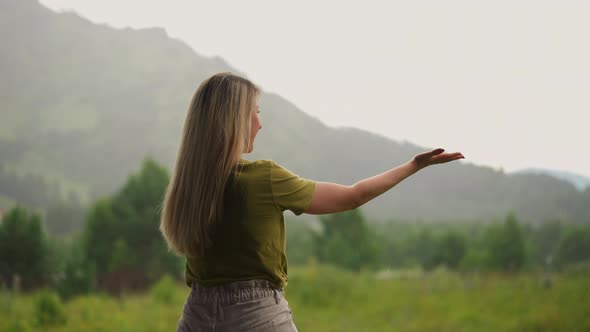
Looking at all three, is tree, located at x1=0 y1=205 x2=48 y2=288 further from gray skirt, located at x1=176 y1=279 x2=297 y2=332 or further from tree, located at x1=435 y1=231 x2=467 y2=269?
gray skirt, located at x1=176 y1=279 x2=297 y2=332

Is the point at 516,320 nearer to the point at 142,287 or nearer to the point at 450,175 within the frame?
the point at 142,287

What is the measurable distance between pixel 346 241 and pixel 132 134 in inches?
669

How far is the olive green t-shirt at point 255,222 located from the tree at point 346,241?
13414 millimetres

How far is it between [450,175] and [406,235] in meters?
2.81

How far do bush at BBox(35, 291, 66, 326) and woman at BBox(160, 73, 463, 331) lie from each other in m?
7.86

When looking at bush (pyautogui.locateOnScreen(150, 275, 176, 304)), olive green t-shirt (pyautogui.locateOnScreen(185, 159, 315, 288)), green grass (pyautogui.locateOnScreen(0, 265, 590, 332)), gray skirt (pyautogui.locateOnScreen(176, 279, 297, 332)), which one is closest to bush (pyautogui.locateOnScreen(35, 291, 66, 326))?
green grass (pyautogui.locateOnScreen(0, 265, 590, 332))

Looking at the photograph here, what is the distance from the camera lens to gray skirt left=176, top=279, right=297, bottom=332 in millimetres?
1672

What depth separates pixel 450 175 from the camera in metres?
20.2

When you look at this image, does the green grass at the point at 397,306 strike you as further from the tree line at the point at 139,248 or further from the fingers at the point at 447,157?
the fingers at the point at 447,157

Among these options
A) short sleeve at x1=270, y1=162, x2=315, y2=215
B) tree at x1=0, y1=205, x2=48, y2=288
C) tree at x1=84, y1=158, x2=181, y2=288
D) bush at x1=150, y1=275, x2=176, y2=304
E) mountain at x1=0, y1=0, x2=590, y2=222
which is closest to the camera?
short sleeve at x1=270, y1=162, x2=315, y2=215

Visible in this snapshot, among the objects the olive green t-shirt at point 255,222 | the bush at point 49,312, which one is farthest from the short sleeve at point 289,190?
the bush at point 49,312

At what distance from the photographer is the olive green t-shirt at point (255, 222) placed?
161 centimetres

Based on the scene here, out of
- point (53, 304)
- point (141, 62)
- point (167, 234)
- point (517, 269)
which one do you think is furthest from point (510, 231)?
point (141, 62)

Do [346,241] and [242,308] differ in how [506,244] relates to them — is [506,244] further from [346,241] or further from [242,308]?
[242,308]
